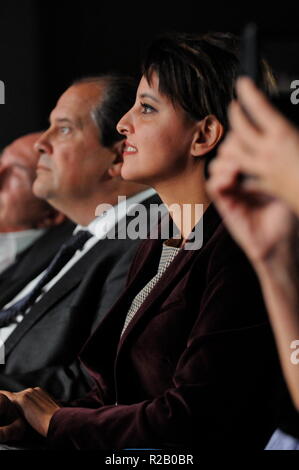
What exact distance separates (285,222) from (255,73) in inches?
6.0

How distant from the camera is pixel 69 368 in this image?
1309 mm

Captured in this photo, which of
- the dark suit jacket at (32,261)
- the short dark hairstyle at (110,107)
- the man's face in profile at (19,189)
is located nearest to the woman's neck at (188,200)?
the short dark hairstyle at (110,107)

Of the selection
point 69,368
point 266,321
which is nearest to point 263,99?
point 266,321

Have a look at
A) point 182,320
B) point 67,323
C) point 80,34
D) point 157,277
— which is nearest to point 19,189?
point 67,323

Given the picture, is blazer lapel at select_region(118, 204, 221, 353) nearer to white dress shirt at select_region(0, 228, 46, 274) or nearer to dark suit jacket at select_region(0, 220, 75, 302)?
dark suit jacket at select_region(0, 220, 75, 302)

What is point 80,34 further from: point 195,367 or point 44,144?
point 195,367

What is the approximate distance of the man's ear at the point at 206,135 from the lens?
1.03 metres

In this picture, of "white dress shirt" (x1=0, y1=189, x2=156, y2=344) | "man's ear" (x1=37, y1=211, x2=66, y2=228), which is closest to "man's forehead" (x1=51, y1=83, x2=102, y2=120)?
"white dress shirt" (x1=0, y1=189, x2=156, y2=344)

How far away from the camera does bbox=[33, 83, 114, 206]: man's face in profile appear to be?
1429 millimetres

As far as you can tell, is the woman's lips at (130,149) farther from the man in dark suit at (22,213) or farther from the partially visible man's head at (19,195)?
the partially visible man's head at (19,195)

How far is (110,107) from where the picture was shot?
1.43 meters

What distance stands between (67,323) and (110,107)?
0.39 metres

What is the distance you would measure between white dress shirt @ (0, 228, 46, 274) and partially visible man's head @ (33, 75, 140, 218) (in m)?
0.52

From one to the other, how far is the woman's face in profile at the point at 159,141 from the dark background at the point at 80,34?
189cm
